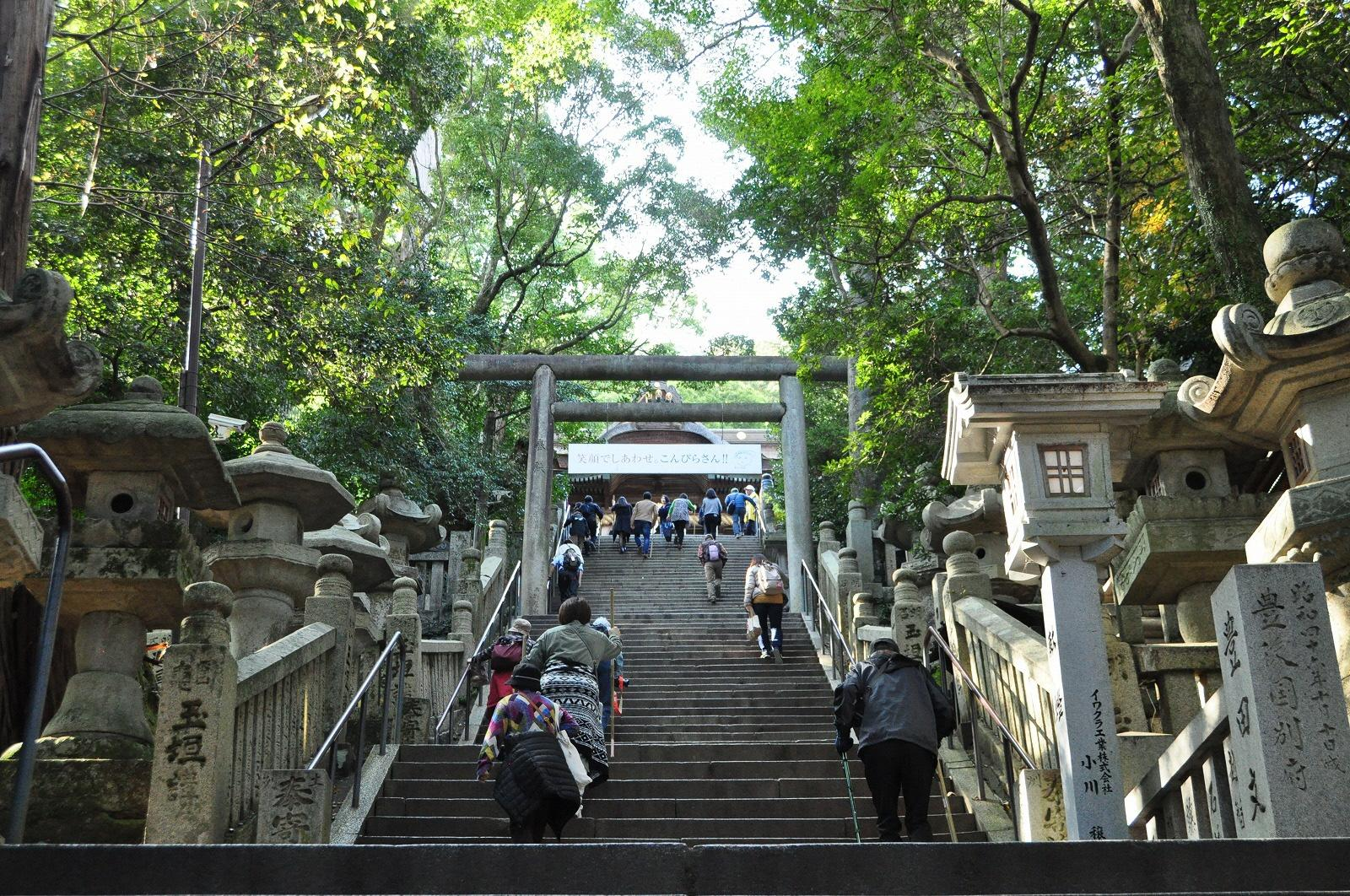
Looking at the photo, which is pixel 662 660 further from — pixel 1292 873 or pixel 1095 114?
pixel 1292 873

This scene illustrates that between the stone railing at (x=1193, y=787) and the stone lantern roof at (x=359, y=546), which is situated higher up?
the stone lantern roof at (x=359, y=546)

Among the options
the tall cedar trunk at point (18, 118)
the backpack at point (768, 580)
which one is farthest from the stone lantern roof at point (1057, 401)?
the backpack at point (768, 580)

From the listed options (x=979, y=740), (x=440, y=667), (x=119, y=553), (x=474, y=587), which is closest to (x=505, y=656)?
(x=440, y=667)

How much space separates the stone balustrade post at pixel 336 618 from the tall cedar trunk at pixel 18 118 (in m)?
2.84

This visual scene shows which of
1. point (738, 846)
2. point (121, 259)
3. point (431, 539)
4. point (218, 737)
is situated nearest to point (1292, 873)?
point (738, 846)

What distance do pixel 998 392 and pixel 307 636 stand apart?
4.50m

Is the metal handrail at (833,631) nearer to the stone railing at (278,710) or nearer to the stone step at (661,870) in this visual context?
the stone railing at (278,710)

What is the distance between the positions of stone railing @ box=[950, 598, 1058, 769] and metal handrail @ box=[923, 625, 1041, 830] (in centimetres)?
8

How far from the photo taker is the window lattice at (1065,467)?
20.1 feet

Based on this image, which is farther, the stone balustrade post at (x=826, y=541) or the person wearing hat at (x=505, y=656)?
the stone balustrade post at (x=826, y=541)

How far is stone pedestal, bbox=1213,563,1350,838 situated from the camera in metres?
3.76

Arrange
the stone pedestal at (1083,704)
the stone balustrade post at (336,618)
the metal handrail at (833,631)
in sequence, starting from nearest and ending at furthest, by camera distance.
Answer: the stone pedestal at (1083,704) < the stone balustrade post at (336,618) < the metal handrail at (833,631)

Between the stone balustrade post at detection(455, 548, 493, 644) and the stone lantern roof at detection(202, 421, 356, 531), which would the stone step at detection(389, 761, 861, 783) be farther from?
the stone balustrade post at detection(455, 548, 493, 644)

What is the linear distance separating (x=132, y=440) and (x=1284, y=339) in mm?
6387
